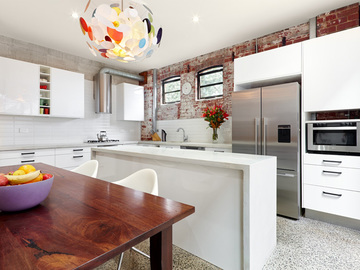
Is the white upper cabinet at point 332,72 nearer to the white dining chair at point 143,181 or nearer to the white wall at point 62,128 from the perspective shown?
the white dining chair at point 143,181

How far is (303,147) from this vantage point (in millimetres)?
2760

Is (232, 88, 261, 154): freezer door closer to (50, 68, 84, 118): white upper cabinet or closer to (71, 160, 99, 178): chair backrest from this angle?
(71, 160, 99, 178): chair backrest

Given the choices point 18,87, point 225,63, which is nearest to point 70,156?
point 18,87

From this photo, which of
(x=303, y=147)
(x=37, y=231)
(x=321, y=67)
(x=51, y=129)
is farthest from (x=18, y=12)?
(x=303, y=147)

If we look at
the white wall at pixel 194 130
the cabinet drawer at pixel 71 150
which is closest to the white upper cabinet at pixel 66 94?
the cabinet drawer at pixel 71 150

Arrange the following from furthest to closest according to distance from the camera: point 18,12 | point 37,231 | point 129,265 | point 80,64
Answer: point 80,64 < point 18,12 < point 129,265 < point 37,231

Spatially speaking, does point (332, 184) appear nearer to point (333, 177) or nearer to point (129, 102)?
point (333, 177)

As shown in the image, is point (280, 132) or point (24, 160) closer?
point (280, 132)

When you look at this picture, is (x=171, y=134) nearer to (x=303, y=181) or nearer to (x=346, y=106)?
(x=303, y=181)

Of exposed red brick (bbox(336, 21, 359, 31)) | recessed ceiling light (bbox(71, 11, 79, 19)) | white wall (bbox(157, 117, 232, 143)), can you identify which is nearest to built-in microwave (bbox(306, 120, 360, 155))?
exposed red brick (bbox(336, 21, 359, 31))

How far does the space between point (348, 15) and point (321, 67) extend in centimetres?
106

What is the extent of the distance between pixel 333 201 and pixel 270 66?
2.09 meters

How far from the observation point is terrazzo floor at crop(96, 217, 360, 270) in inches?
68.1

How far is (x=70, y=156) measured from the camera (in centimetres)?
398
